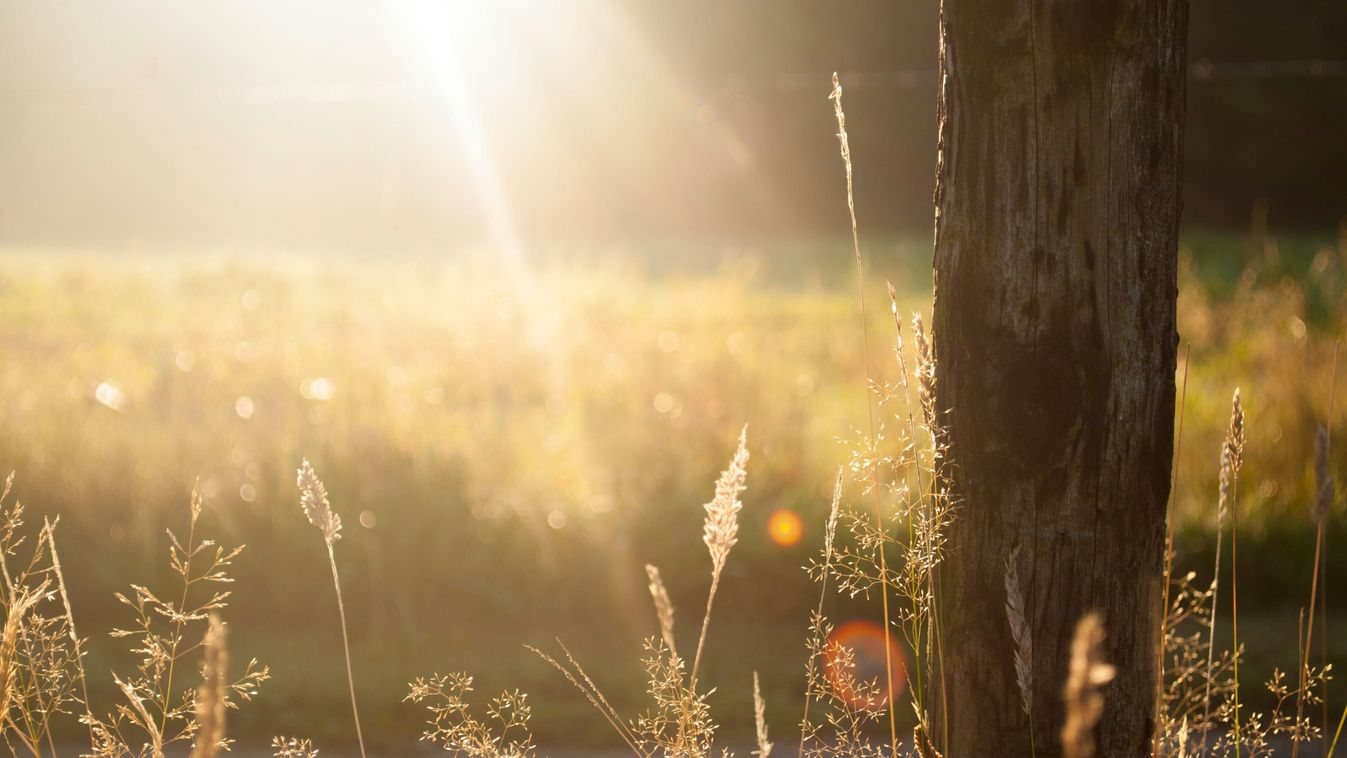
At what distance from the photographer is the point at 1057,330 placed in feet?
5.99

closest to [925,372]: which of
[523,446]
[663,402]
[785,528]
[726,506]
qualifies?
[726,506]

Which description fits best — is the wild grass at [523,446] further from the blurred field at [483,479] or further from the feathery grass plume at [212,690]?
the feathery grass plume at [212,690]

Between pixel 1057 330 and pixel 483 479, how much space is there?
348cm

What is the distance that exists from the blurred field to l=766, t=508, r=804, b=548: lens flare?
0.03 m

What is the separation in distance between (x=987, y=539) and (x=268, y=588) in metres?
3.51

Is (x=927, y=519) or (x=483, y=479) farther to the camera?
(x=483, y=479)

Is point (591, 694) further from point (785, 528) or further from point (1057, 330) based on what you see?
point (1057, 330)

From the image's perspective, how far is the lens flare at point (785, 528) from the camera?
475 cm

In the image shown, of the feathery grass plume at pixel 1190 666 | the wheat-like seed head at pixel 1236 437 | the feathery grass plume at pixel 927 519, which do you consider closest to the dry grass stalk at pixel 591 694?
the feathery grass plume at pixel 927 519

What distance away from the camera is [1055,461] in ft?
6.05

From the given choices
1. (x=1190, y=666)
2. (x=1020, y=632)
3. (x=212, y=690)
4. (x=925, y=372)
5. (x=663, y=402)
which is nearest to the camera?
(x=212, y=690)

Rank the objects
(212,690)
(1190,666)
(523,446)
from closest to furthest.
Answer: (212,690), (1190,666), (523,446)

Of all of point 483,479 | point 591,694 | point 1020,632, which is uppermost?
point 1020,632

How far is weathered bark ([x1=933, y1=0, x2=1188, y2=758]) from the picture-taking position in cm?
180
